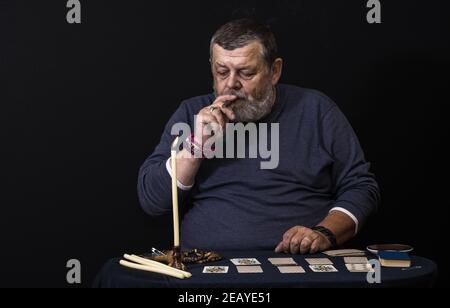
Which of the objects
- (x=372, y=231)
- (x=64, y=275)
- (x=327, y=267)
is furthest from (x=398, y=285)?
(x=64, y=275)

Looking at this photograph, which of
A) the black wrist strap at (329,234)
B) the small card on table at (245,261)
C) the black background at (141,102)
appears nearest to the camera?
the small card on table at (245,261)

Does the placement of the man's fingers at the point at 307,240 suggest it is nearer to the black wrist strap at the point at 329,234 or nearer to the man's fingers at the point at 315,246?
the man's fingers at the point at 315,246

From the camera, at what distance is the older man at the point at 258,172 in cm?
287

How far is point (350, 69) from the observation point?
3.82m

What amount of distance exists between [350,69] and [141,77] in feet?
3.78

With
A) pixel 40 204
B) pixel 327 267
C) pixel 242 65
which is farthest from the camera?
pixel 40 204

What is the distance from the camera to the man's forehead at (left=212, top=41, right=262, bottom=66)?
301cm

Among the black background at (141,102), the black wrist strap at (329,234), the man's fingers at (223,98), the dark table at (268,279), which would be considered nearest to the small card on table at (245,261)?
the dark table at (268,279)

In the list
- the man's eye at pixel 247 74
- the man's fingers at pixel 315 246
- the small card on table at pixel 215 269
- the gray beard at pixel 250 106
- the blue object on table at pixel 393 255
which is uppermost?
the man's eye at pixel 247 74

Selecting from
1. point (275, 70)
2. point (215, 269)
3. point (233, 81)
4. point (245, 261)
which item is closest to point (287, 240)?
point (245, 261)

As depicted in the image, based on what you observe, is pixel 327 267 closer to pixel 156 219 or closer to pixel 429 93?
pixel 156 219

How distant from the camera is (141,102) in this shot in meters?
3.68

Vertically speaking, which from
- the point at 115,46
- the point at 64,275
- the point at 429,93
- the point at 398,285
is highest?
the point at 115,46

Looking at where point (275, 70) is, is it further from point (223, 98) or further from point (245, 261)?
point (245, 261)
